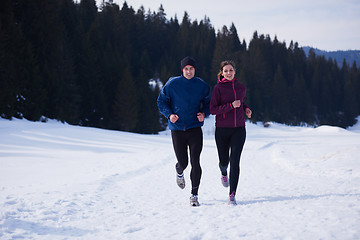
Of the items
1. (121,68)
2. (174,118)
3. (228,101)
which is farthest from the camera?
(121,68)

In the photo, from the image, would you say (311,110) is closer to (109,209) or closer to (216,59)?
(216,59)

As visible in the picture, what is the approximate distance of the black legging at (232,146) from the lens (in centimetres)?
434

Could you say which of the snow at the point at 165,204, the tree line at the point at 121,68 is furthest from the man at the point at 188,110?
the tree line at the point at 121,68

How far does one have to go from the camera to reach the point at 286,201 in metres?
4.19

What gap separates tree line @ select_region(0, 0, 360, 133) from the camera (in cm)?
2682

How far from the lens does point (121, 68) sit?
44.1 meters

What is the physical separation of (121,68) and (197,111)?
137 feet

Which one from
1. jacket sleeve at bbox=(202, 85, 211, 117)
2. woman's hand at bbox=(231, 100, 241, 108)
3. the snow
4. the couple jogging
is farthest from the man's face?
the snow

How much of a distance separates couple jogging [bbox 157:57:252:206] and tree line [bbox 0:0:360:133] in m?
21.2

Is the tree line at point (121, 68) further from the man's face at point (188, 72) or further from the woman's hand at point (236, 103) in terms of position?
the woman's hand at point (236, 103)

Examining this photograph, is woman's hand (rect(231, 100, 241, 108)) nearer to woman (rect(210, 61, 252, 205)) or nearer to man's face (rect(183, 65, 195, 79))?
woman (rect(210, 61, 252, 205))

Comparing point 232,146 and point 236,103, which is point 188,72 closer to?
point 236,103

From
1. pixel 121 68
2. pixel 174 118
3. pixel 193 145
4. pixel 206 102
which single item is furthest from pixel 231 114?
pixel 121 68

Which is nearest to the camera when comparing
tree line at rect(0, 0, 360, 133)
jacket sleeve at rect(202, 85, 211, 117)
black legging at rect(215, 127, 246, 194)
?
black legging at rect(215, 127, 246, 194)
